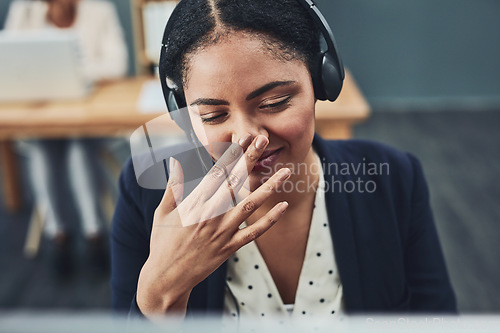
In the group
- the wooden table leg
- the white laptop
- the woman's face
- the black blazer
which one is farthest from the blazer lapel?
the wooden table leg

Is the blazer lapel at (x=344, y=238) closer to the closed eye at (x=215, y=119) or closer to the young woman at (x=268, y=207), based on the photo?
the young woman at (x=268, y=207)

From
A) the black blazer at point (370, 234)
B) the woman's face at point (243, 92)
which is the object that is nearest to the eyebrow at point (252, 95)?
the woman's face at point (243, 92)

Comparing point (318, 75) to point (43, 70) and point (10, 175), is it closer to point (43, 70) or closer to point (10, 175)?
point (43, 70)

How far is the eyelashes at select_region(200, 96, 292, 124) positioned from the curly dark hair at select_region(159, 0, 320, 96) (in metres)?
0.04

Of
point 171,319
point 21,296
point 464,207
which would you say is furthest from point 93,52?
point 171,319

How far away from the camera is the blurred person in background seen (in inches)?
63.7

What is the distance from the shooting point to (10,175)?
2326mm

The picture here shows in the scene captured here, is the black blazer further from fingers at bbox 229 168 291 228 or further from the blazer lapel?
fingers at bbox 229 168 291 228

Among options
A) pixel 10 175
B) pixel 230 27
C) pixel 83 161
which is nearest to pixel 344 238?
pixel 230 27

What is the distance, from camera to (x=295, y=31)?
42 cm

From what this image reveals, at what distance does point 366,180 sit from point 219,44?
9.2 inches

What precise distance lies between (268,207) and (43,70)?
4.29ft

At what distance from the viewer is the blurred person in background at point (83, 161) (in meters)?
1.62

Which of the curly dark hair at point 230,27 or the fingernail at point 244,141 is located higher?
the curly dark hair at point 230,27
